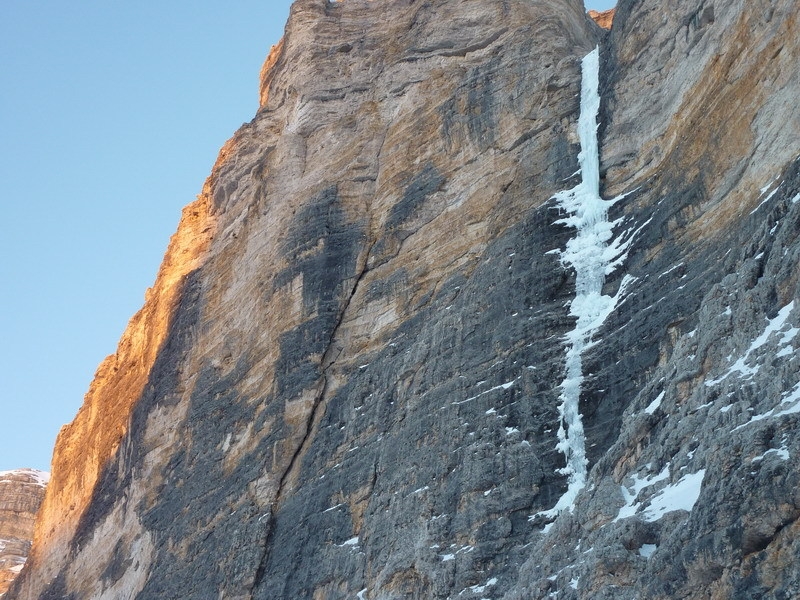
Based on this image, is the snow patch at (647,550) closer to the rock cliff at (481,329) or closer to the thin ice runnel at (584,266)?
the rock cliff at (481,329)

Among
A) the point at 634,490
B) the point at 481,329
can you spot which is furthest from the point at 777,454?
the point at 481,329

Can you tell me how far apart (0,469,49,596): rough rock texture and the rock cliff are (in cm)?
3754

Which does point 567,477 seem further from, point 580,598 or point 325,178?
point 325,178

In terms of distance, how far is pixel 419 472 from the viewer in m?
30.7

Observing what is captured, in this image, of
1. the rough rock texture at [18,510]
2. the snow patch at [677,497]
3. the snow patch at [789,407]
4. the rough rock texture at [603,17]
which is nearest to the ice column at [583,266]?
the snow patch at [677,497]

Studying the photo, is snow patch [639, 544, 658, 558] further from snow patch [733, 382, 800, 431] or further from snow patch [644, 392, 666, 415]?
→ snow patch [644, 392, 666, 415]

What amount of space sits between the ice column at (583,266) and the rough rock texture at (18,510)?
→ 6321 centimetres

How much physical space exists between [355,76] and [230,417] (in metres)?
14.1

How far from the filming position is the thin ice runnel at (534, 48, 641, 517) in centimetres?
2789

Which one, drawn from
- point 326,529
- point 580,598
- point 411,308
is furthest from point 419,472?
point 580,598

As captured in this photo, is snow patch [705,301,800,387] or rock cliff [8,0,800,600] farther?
rock cliff [8,0,800,600]

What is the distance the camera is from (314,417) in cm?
3688

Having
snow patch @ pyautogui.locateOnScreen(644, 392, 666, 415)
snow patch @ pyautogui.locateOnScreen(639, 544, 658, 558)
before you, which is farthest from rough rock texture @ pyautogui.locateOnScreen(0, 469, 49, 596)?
snow patch @ pyautogui.locateOnScreen(639, 544, 658, 558)

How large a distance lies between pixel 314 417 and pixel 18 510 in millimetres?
61051
